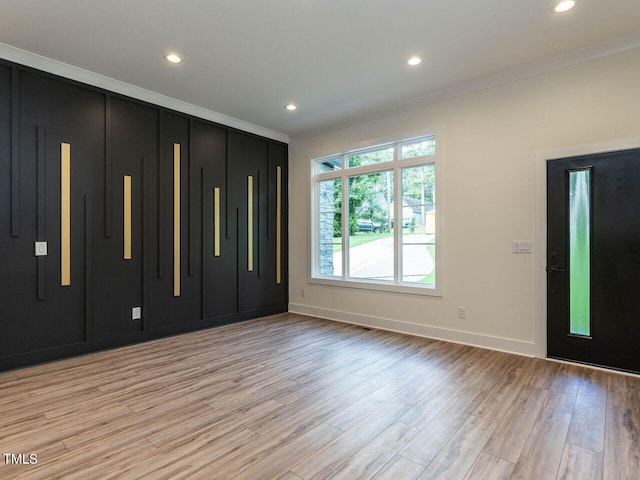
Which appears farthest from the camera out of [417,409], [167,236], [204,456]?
[167,236]

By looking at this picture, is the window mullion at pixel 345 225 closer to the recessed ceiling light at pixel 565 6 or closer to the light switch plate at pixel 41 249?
the recessed ceiling light at pixel 565 6

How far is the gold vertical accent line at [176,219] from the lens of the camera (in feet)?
14.5

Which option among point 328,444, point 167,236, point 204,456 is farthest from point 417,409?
point 167,236

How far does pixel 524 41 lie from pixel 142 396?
4548 millimetres

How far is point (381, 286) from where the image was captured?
15.9 ft

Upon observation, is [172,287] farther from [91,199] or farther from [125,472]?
[125,472]

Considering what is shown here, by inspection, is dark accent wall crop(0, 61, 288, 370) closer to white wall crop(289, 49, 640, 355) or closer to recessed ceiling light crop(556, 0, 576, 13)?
white wall crop(289, 49, 640, 355)

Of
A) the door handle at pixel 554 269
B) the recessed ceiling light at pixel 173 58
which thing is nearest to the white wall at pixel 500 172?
the door handle at pixel 554 269

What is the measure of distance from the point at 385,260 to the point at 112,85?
4.10m

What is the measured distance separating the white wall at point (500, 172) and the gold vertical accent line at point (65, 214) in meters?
3.86

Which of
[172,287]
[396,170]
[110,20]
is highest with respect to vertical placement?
[110,20]

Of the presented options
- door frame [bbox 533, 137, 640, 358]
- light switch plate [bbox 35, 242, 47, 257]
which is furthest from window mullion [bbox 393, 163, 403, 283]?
light switch plate [bbox 35, 242, 47, 257]

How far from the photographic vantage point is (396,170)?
4758mm

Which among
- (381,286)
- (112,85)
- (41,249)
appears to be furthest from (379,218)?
(41,249)
